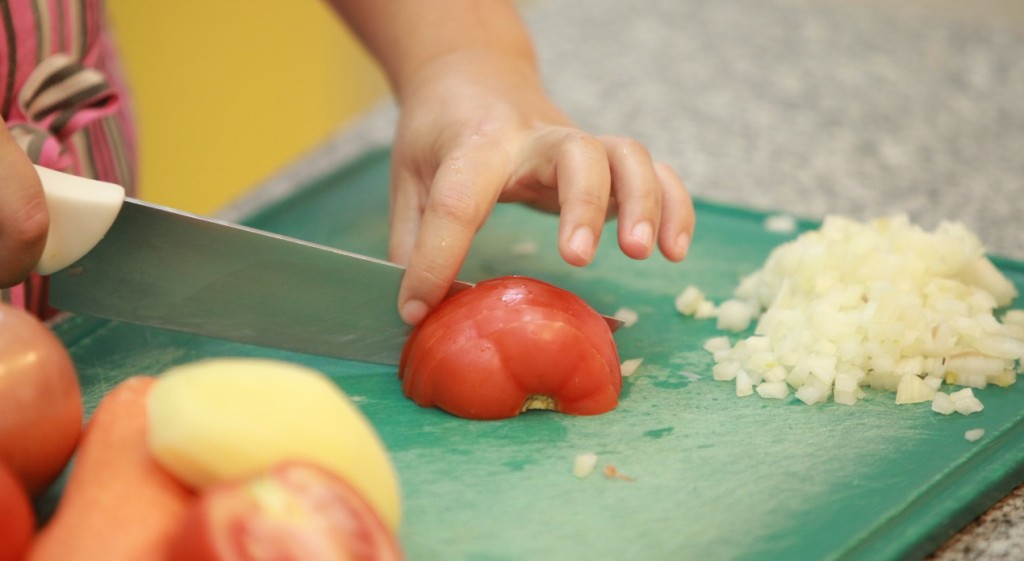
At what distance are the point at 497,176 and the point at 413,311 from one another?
19 cm

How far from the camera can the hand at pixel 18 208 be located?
0.98 metres

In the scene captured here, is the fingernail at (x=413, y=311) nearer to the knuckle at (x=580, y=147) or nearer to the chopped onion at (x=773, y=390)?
the knuckle at (x=580, y=147)

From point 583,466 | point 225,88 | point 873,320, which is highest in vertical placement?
point 873,320

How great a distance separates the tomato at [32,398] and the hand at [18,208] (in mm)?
122

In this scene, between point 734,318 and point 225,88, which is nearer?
point 734,318

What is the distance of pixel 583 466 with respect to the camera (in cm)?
106

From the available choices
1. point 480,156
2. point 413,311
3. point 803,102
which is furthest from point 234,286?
point 803,102

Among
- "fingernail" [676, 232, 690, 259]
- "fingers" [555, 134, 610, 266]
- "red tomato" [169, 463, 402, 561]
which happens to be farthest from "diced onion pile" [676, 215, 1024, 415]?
"red tomato" [169, 463, 402, 561]

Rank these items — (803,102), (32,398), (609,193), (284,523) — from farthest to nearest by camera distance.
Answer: (803,102) → (609,193) → (32,398) → (284,523)

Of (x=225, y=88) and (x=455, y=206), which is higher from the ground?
(x=455, y=206)

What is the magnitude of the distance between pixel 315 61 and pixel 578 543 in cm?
265

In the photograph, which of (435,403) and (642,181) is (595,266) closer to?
(642,181)

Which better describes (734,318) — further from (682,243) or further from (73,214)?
(73,214)

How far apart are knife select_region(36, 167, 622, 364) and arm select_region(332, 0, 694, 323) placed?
0.22ft
